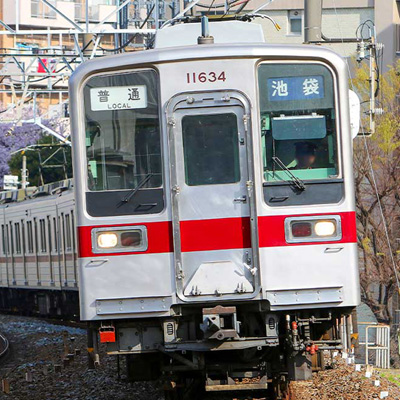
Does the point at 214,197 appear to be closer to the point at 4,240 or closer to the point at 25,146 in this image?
the point at 4,240

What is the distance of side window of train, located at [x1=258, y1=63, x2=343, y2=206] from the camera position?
24.7 ft

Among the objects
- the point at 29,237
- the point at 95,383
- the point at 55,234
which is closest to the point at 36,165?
the point at 29,237

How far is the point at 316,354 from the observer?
8.22m

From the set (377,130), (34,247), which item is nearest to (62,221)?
(34,247)

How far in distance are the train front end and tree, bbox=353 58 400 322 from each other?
52.6ft

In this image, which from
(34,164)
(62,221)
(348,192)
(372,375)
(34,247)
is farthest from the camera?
(34,164)

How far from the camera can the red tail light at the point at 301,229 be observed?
7473 millimetres

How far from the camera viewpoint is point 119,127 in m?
7.63

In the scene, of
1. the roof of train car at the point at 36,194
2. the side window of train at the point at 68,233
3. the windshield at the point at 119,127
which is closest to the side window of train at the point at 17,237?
the roof of train car at the point at 36,194

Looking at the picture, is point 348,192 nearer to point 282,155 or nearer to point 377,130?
point 282,155

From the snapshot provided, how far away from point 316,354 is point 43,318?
51.6 ft

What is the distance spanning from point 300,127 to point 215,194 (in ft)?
2.59

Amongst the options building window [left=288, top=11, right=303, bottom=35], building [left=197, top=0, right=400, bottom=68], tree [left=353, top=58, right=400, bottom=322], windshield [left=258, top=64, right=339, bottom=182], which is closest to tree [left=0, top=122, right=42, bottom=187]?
building [left=197, top=0, right=400, bottom=68]

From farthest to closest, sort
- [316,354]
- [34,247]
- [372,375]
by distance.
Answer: [34,247] → [372,375] → [316,354]
